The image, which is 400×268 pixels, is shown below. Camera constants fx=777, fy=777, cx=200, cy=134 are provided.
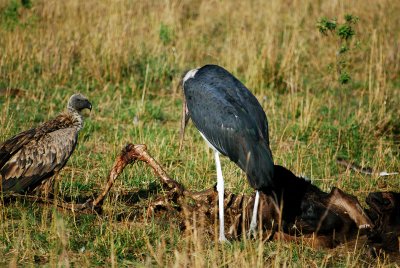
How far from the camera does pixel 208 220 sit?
6078mm

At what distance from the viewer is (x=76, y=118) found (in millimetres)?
7086

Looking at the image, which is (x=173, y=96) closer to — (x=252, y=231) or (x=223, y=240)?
(x=252, y=231)

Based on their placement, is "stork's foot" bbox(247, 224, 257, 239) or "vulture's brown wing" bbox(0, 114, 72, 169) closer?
"stork's foot" bbox(247, 224, 257, 239)

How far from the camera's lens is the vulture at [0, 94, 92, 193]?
6.23 meters

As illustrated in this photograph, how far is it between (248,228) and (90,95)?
A: 162 inches

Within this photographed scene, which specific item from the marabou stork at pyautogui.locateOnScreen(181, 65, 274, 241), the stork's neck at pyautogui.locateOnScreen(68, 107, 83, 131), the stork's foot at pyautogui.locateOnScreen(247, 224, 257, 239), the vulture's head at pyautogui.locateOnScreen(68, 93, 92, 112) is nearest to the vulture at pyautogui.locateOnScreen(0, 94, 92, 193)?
the stork's neck at pyautogui.locateOnScreen(68, 107, 83, 131)

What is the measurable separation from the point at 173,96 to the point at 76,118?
2.73 meters

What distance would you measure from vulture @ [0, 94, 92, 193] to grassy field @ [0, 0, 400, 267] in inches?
9.0

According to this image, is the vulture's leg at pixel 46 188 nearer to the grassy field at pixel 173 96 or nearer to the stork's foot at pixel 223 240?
the grassy field at pixel 173 96

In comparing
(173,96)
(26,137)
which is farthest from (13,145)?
(173,96)

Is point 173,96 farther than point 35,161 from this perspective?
Yes

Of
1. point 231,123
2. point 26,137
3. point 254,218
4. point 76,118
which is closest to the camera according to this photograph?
point 254,218

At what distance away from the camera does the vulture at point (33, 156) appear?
623 centimetres

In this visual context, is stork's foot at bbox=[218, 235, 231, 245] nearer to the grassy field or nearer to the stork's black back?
the grassy field
